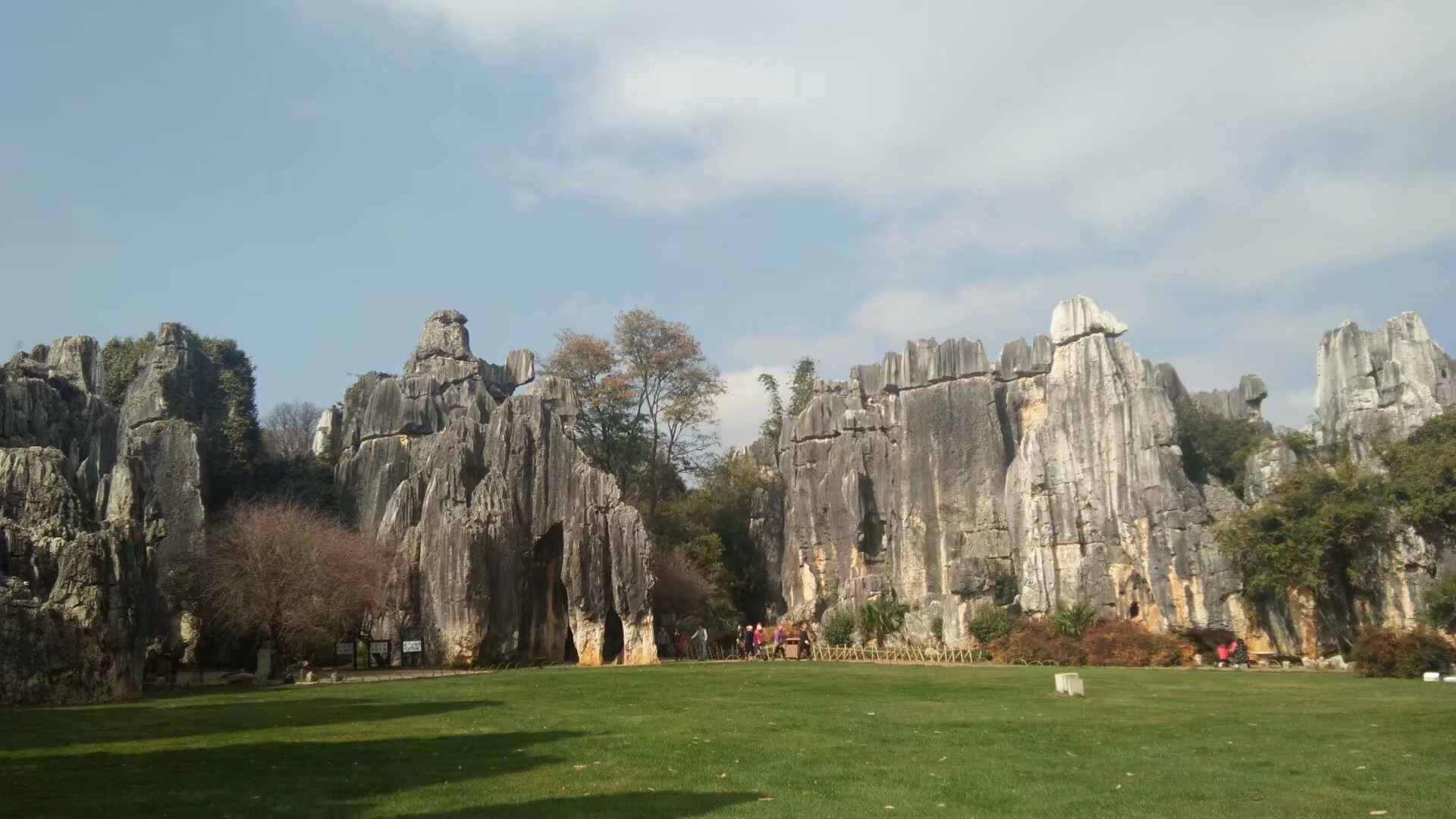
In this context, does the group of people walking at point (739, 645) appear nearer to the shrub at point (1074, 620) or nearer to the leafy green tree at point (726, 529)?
the leafy green tree at point (726, 529)

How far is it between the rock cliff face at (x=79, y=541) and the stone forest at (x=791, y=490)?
12cm

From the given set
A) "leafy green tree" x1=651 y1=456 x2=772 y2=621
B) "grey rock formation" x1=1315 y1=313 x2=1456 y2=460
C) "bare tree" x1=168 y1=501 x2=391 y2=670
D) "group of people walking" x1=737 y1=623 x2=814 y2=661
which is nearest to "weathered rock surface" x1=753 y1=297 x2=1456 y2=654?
"grey rock formation" x1=1315 y1=313 x2=1456 y2=460

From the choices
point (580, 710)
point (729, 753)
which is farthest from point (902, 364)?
point (729, 753)

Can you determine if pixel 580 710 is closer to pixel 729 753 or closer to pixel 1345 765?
pixel 729 753

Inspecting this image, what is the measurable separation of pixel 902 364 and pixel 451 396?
24055 millimetres

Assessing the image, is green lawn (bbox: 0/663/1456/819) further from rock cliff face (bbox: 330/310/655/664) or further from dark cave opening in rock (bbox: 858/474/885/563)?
dark cave opening in rock (bbox: 858/474/885/563)

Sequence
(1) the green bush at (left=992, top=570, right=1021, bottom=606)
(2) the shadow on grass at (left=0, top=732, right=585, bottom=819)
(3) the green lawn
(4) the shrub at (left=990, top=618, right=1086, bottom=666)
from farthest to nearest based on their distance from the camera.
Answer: (1) the green bush at (left=992, top=570, right=1021, bottom=606)
(4) the shrub at (left=990, top=618, right=1086, bottom=666)
(3) the green lawn
(2) the shadow on grass at (left=0, top=732, right=585, bottom=819)

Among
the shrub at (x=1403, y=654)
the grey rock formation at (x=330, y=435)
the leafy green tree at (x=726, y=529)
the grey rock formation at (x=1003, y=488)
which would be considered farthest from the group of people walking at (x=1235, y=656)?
the grey rock formation at (x=330, y=435)

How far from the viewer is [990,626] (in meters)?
45.9

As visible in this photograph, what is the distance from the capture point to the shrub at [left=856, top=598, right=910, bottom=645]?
164 feet

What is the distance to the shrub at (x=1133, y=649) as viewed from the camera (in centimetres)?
3944

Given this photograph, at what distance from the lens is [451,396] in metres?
55.0

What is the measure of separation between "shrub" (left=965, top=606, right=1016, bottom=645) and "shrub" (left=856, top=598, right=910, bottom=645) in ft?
12.9

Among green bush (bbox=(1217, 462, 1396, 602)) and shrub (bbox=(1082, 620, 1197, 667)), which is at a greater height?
green bush (bbox=(1217, 462, 1396, 602))
